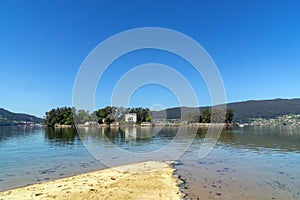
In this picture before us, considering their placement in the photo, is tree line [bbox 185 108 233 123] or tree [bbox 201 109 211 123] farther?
tree [bbox 201 109 211 123]

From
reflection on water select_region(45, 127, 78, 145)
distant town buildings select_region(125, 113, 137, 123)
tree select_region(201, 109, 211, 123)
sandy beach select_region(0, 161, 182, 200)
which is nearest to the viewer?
sandy beach select_region(0, 161, 182, 200)

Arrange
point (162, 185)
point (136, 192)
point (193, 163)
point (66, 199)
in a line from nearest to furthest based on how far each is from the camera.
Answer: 1. point (66, 199)
2. point (136, 192)
3. point (162, 185)
4. point (193, 163)

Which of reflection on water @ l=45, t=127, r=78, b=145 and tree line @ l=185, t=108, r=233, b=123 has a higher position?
tree line @ l=185, t=108, r=233, b=123

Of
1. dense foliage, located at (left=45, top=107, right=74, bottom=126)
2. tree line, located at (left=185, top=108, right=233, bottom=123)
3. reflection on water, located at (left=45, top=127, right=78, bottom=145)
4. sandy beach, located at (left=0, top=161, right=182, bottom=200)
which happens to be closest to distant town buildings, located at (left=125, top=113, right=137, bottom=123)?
dense foliage, located at (left=45, top=107, right=74, bottom=126)

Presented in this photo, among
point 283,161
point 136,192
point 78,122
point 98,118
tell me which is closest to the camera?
point 136,192

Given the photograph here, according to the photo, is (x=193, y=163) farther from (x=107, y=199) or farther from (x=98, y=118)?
(x=98, y=118)

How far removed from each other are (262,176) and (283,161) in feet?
24.9

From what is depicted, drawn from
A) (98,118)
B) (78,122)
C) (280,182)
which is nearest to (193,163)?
(280,182)

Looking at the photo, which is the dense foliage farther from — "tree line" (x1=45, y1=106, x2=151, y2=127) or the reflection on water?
the reflection on water

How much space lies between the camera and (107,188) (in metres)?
11.5

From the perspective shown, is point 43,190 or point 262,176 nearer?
point 43,190

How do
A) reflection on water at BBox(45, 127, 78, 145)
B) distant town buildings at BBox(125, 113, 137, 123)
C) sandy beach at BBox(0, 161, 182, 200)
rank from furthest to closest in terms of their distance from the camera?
distant town buildings at BBox(125, 113, 137, 123) → reflection on water at BBox(45, 127, 78, 145) → sandy beach at BBox(0, 161, 182, 200)

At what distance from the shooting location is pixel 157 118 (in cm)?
19775

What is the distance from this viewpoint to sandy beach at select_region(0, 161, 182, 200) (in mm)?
10336
